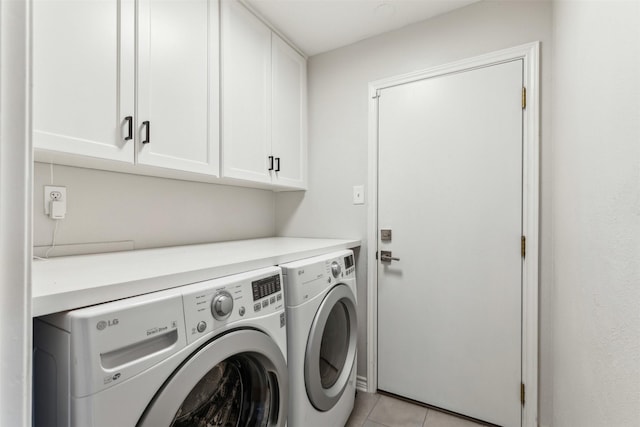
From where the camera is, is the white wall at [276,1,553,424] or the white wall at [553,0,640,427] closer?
the white wall at [553,0,640,427]

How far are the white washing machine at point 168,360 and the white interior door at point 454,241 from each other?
1044 mm

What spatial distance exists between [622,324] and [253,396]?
3.54 ft

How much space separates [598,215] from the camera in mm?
847

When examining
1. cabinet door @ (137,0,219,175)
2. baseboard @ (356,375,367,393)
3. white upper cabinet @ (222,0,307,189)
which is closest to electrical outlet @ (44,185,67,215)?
cabinet door @ (137,0,219,175)

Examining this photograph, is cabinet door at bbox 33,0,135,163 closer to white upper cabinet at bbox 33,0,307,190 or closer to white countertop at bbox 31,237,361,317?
white upper cabinet at bbox 33,0,307,190

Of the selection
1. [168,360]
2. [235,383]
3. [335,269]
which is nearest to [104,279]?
[168,360]

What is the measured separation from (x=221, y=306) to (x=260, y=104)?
1.32 meters

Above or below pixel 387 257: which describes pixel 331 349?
below

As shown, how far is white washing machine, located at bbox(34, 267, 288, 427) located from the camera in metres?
0.56

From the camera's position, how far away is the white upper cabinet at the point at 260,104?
1.52 metres

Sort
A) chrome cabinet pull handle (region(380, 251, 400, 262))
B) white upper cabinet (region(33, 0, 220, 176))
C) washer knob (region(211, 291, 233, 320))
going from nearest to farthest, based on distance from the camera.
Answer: washer knob (region(211, 291, 233, 320)) < white upper cabinet (region(33, 0, 220, 176)) < chrome cabinet pull handle (region(380, 251, 400, 262))

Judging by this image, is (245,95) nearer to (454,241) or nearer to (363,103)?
(363,103)

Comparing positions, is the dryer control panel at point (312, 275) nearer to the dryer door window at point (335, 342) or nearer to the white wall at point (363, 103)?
the dryer door window at point (335, 342)

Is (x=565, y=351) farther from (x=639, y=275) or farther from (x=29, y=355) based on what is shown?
(x=29, y=355)
